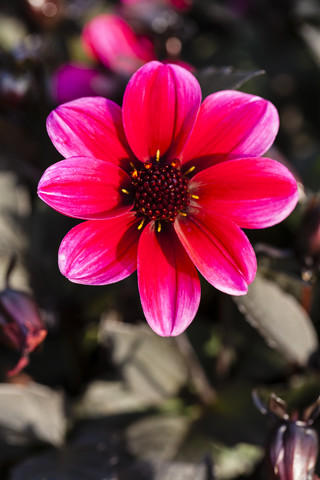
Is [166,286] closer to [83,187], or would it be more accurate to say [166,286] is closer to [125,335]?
[83,187]

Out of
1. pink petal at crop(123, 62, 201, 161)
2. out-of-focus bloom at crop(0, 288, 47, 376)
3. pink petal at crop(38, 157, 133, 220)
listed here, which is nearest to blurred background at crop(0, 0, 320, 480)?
out-of-focus bloom at crop(0, 288, 47, 376)

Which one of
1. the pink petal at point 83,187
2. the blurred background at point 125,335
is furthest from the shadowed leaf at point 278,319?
the pink petal at point 83,187

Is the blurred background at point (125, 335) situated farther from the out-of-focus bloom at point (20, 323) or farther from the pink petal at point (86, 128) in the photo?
the pink petal at point (86, 128)

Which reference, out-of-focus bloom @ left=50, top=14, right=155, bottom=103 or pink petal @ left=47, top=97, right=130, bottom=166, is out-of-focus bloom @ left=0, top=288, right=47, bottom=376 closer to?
pink petal @ left=47, top=97, right=130, bottom=166

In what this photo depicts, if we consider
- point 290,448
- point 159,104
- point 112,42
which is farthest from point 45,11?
point 290,448

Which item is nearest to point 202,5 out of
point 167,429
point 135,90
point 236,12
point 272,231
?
point 236,12

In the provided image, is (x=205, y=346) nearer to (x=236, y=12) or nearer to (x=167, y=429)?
(x=167, y=429)

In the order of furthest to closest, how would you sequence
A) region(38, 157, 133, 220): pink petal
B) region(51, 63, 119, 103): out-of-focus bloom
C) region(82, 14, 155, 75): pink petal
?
region(82, 14, 155, 75): pink petal
region(51, 63, 119, 103): out-of-focus bloom
region(38, 157, 133, 220): pink petal
